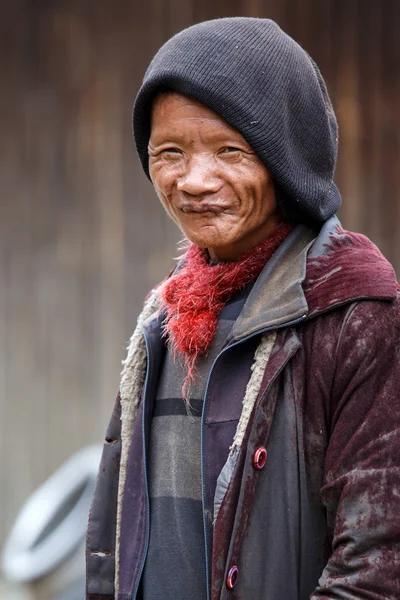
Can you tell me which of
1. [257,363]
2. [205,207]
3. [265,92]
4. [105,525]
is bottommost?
[105,525]

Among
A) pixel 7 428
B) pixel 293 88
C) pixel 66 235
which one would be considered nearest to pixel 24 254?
pixel 66 235

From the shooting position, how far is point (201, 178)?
1.54 metres

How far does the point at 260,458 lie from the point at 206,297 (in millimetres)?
345

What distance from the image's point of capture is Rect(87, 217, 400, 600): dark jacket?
1.37 meters

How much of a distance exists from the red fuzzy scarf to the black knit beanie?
3.8 inches

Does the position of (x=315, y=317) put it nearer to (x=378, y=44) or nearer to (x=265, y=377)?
(x=265, y=377)

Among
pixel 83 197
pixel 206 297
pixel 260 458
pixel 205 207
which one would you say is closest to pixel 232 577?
pixel 260 458

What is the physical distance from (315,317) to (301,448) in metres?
0.21

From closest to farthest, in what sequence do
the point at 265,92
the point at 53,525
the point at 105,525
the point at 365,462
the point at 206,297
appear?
the point at 365,462, the point at 265,92, the point at 206,297, the point at 105,525, the point at 53,525

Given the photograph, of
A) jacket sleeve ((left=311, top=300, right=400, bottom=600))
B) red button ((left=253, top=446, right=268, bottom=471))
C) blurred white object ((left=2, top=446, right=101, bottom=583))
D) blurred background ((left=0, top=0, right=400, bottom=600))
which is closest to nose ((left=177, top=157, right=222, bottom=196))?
jacket sleeve ((left=311, top=300, right=400, bottom=600))

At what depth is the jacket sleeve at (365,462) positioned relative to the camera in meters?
1.35

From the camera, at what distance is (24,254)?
435 centimetres

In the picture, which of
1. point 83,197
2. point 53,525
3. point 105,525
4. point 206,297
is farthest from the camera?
point 83,197

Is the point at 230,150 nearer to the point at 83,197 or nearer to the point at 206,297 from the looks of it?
the point at 206,297
